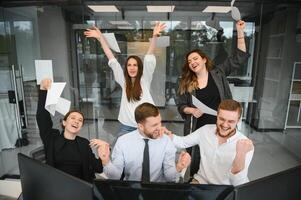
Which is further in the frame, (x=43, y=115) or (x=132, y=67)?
(x=132, y=67)

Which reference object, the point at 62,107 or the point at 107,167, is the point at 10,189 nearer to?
the point at 62,107

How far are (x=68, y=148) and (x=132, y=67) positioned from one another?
81 centimetres

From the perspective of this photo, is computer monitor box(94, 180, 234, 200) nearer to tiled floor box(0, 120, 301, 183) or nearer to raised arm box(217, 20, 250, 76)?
raised arm box(217, 20, 250, 76)

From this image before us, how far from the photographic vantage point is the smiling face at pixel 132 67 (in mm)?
1880

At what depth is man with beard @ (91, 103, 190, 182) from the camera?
4.00 ft

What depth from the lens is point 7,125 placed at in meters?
3.34

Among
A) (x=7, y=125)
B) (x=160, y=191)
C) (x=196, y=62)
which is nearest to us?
(x=160, y=191)

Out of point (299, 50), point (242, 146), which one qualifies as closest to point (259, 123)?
point (299, 50)

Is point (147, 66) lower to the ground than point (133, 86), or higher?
higher

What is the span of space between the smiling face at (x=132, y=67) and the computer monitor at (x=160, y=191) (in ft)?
4.08

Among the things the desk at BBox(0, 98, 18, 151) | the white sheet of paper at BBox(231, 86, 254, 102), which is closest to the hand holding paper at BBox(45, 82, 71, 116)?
the desk at BBox(0, 98, 18, 151)

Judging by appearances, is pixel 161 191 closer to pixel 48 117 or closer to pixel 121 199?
pixel 121 199

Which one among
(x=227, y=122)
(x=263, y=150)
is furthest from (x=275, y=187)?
(x=263, y=150)

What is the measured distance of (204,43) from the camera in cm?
422
